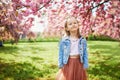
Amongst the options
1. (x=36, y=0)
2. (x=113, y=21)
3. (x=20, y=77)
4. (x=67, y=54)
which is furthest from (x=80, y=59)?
(x=113, y=21)

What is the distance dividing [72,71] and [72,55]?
0.38 metres

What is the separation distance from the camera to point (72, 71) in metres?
7.18

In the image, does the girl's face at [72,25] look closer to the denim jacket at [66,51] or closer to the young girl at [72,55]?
the young girl at [72,55]

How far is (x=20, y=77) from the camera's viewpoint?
11.9 m

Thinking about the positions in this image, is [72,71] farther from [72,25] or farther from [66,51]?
[72,25]

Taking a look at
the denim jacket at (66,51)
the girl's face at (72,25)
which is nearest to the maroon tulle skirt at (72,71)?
the denim jacket at (66,51)

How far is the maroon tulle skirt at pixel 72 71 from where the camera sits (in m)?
7.17

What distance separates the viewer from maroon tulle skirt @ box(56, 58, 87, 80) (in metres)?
7.17

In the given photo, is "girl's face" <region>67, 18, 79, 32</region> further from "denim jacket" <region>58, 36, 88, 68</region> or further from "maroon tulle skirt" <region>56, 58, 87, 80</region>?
"maroon tulle skirt" <region>56, 58, 87, 80</region>

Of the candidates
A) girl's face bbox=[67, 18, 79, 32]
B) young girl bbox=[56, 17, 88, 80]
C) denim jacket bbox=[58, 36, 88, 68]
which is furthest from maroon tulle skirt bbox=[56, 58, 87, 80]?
girl's face bbox=[67, 18, 79, 32]

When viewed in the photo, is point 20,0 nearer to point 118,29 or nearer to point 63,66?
point 63,66

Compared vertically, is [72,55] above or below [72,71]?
above

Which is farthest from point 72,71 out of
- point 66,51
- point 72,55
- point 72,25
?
point 72,25

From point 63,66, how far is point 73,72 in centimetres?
28
